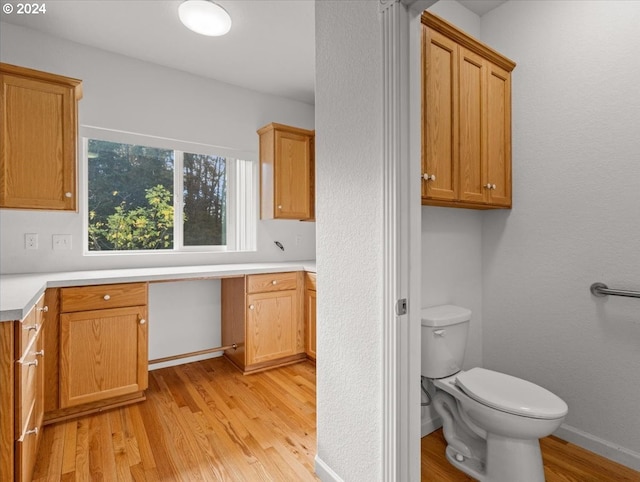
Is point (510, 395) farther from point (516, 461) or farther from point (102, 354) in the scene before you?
point (102, 354)

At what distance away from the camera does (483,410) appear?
5.08ft

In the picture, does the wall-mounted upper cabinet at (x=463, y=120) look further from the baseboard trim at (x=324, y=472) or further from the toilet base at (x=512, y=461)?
the baseboard trim at (x=324, y=472)

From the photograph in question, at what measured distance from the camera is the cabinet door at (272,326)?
2770 mm

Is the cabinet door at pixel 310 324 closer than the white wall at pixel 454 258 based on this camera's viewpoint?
No

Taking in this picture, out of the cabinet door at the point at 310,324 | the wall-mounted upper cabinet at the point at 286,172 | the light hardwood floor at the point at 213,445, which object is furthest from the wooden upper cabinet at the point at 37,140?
the cabinet door at the point at 310,324

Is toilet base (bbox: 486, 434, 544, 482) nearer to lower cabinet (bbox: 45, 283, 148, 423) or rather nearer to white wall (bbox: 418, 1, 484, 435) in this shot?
white wall (bbox: 418, 1, 484, 435)

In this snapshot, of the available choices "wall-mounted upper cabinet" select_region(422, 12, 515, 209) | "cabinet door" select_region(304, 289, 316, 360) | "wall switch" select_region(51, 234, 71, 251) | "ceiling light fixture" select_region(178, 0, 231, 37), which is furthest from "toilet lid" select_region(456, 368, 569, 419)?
"wall switch" select_region(51, 234, 71, 251)

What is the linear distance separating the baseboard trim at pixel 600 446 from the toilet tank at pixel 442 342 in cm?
70

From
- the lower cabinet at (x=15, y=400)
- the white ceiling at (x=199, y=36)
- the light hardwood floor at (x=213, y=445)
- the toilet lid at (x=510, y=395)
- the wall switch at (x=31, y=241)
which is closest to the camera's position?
the lower cabinet at (x=15, y=400)

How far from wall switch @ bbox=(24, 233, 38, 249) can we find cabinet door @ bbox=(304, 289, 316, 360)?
6.54 feet

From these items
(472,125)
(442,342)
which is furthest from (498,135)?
(442,342)

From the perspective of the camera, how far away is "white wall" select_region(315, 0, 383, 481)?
4.33ft

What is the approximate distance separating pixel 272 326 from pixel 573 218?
7.19 ft

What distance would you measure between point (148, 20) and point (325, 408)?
259 cm
